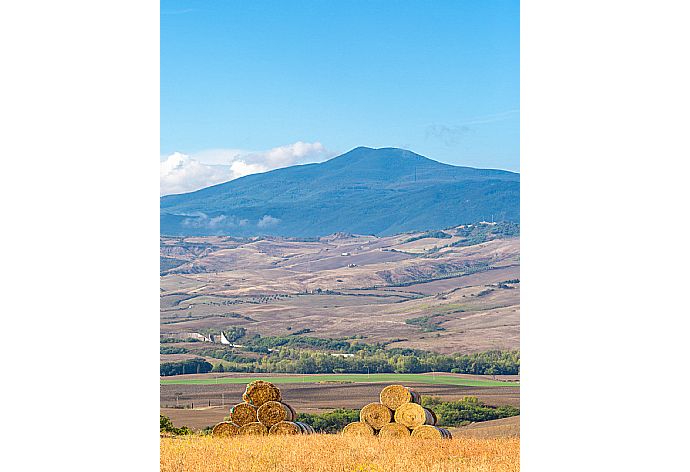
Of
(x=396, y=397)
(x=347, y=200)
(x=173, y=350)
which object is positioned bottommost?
(x=396, y=397)

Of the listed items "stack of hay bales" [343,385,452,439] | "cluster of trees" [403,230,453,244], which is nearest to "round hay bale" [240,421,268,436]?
"stack of hay bales" [343,385,452,439]

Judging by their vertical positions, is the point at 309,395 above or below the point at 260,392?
below

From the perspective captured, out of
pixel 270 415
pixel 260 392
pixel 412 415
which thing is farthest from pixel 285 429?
pixel 412 415

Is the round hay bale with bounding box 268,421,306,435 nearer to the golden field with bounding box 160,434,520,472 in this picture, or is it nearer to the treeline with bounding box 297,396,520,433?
the golden field with bounding box 160,434,520,472

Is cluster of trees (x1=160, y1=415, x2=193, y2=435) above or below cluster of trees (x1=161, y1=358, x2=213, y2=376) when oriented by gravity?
below

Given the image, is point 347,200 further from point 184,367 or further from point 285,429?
point 285,429

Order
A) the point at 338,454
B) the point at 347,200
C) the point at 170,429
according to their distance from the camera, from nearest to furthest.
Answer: the point at 338,454 < the point at 170,429 < the point at 347,200
